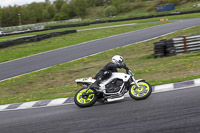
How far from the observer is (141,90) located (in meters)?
7.86

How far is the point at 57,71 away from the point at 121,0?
103504 millimetres

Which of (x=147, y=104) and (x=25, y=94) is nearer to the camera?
(x=147, y=104)

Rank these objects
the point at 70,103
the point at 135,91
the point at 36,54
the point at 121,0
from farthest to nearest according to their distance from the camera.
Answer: the point at 121,0
the point at 36,54
the point at 70,103
the point at 135,91

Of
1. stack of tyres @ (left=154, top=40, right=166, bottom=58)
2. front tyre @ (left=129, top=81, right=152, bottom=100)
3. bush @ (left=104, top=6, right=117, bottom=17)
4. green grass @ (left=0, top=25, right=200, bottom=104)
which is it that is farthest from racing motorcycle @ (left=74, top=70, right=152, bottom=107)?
bush @ (left=104, top=6, right=117, bottom=17)

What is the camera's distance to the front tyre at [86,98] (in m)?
8.16

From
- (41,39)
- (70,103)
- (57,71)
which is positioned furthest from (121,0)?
(70,103)

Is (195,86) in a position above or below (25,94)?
above

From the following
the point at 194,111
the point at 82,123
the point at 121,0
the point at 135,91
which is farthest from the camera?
the point at 121,0

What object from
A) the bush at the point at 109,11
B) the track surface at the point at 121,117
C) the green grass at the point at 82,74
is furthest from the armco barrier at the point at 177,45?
the bush at the point at 109,11

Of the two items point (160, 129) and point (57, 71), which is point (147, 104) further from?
point (57, 71)

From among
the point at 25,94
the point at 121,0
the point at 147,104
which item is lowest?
the point at 25,94

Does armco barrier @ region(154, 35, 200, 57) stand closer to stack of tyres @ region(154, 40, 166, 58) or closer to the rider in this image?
stack of tyres @ region(154, 40, 166, 58)

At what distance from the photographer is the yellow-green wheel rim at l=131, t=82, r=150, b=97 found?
7816 millimetres

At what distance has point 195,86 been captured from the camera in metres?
8.34
